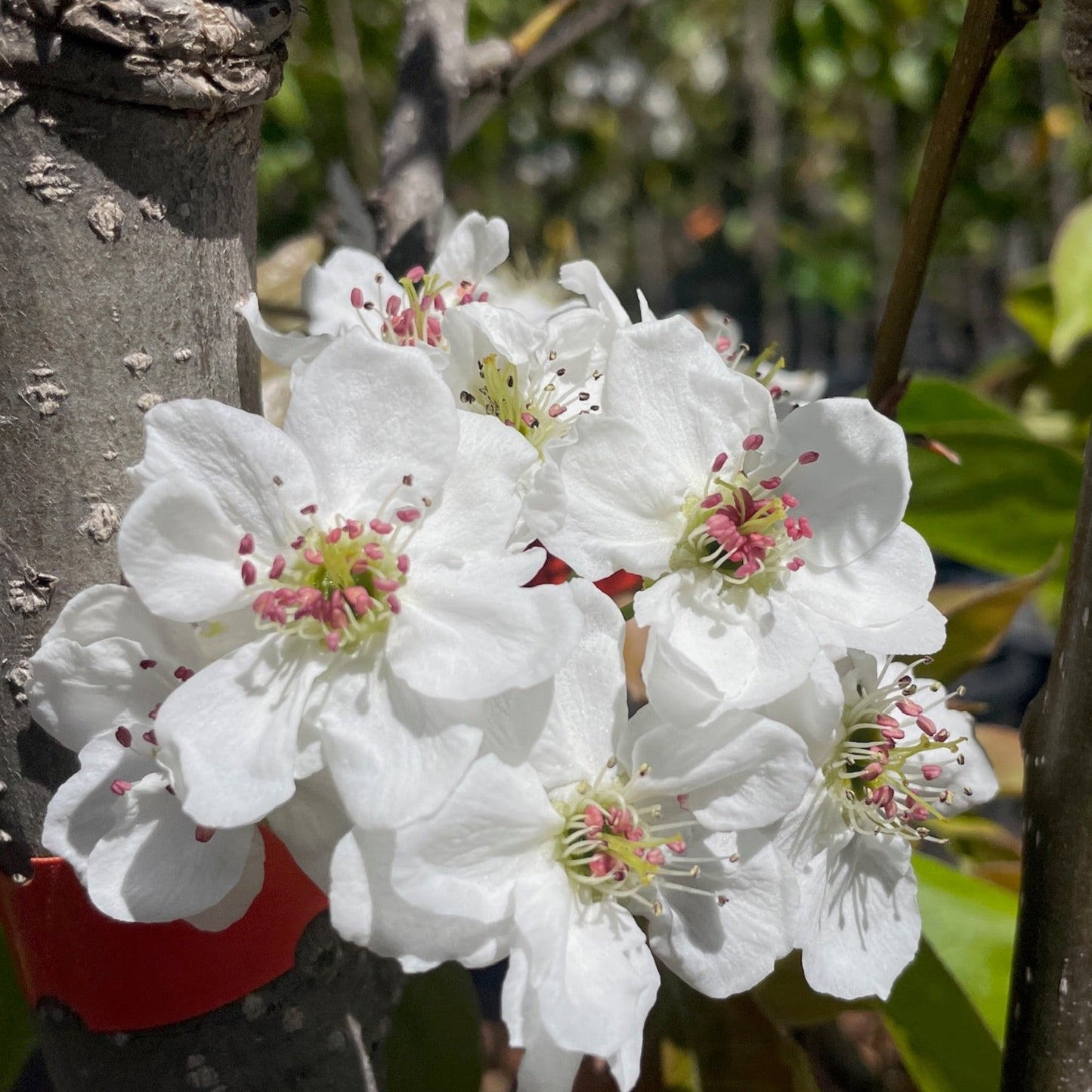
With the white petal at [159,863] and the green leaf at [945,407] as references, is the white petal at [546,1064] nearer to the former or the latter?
the white petal at [159,863]

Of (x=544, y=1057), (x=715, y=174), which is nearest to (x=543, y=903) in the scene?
(x=544, y=1057)

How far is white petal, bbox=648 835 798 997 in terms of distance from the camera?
1.50 ft

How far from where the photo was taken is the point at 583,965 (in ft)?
1.39

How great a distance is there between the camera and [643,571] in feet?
1.60

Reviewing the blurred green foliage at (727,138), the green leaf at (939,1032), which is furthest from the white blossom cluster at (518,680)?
the blurred green foliage at (727,138)

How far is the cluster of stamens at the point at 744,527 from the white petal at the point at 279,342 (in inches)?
7.5

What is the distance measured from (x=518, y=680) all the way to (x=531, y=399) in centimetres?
20

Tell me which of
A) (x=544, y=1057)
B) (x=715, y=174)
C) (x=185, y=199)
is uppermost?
(x=185, y=199)

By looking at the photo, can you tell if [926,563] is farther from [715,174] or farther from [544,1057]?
[715,174]

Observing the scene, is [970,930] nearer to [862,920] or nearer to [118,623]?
[862,920]

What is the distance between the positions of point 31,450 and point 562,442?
224 mm

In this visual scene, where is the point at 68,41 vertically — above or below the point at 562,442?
above

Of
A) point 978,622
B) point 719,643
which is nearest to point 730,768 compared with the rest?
point 719,643

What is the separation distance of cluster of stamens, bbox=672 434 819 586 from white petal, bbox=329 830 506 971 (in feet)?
0.62
